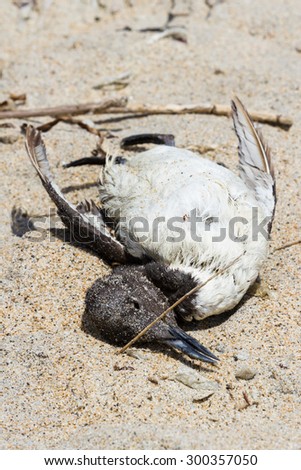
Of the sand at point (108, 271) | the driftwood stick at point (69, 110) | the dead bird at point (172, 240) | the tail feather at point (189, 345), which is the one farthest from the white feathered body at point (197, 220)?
the driftwood stick at point (69, 110)

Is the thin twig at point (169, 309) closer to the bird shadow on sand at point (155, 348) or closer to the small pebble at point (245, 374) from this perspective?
the bird shadow on sand at point (155, 348)

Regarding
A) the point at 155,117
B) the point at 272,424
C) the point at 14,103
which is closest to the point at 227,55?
the point at 155,117

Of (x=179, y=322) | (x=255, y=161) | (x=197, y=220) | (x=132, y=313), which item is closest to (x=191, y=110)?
(x=255, y=161)

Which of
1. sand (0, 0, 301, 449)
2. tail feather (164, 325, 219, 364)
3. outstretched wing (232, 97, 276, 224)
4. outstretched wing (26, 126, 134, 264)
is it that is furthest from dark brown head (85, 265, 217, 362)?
outstretched wing (232, 97, 276, 224)

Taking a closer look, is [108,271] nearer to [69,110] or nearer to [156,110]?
[69,110]

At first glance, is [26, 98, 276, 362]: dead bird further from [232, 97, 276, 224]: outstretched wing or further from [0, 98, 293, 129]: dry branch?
[0, 98, 293, 129]: dry branch

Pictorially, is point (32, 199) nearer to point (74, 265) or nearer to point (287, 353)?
point (74, 265)
